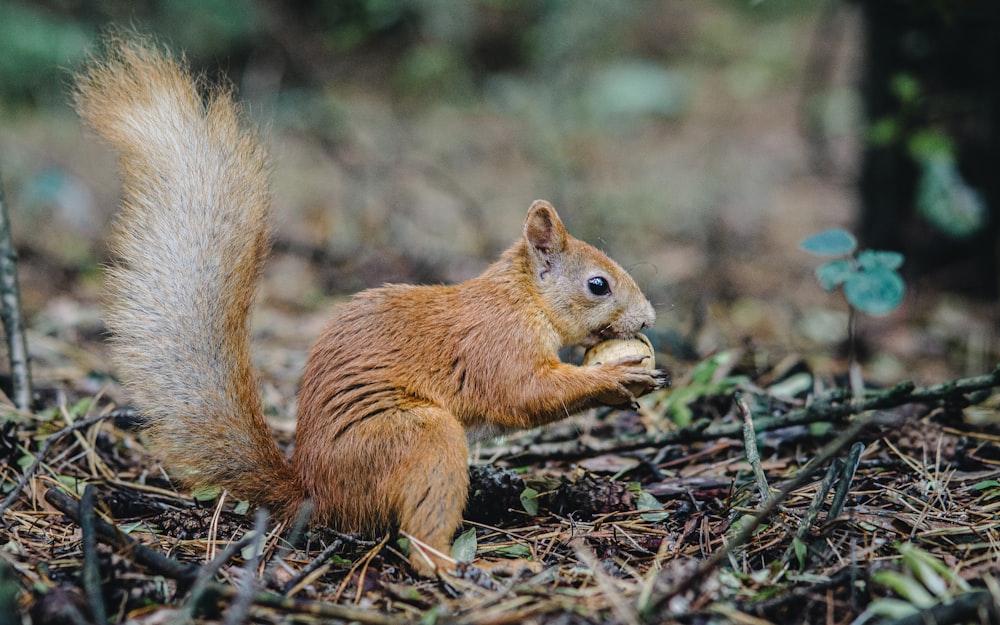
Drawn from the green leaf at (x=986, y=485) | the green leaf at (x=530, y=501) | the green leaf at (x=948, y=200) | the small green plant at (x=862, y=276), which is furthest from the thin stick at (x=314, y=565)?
the green leaf at (x=948, y=200)

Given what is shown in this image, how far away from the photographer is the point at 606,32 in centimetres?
948

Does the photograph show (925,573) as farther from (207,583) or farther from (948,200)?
(948,200)

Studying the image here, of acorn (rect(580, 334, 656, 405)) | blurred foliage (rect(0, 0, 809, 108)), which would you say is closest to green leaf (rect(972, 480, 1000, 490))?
acorn (rect(580, 334, 656, 405))

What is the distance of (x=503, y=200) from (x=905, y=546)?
5458 mm

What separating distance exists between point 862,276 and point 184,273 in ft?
7.30

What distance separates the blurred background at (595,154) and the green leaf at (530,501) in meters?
1.04

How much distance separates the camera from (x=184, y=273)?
2.22 meters

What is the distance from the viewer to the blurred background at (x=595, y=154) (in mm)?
4137

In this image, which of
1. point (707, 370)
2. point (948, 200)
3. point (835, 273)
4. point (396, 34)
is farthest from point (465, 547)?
point (396, 34)

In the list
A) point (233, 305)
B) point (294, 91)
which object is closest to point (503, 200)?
point (294, 91)

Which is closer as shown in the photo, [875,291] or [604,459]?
[875,291]

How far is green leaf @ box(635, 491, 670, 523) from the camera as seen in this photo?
227cm

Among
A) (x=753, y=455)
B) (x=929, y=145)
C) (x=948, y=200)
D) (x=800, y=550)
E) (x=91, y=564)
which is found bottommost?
(x=800, y=550)

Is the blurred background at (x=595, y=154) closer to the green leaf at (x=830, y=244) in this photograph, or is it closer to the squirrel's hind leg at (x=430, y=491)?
the green leaf at (x=830, y=244)
